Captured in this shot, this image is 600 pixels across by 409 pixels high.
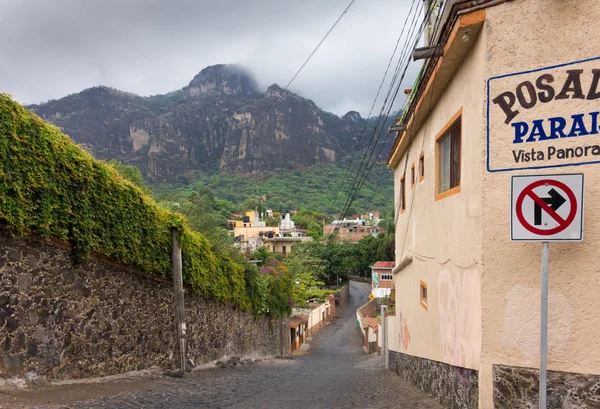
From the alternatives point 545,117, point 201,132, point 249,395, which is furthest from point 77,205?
point 201,132

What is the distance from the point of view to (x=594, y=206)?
4.03m

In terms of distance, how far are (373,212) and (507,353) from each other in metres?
127

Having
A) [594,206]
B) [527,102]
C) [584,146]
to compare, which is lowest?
[594,206]

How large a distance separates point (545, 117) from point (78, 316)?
301 inches

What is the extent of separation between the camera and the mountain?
142 metres

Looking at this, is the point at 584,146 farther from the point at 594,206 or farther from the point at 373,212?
the point at 373,212

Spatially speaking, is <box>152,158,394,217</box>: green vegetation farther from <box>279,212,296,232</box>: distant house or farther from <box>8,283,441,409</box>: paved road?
<box>8,283,441,409</box>: paved road

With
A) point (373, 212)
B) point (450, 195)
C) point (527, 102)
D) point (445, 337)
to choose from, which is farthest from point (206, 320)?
point (373, 212)

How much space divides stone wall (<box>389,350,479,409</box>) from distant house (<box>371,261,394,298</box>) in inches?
1660

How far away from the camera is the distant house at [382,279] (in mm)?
50787

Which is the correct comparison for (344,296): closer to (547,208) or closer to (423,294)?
(423,294)

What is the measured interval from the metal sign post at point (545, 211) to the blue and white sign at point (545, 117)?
0.92 meters

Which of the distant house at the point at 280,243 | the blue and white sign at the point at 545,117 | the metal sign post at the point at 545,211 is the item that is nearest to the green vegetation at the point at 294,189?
the distant house at the point at 280,243

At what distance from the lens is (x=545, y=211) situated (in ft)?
11.6
